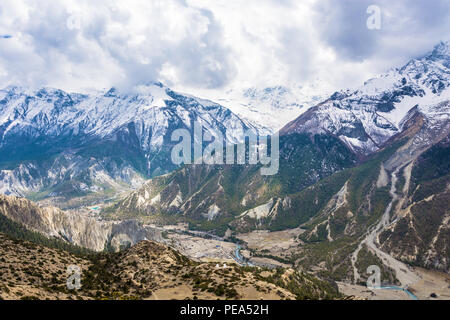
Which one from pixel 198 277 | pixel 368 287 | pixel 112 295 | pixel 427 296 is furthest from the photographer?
pixel 368 287

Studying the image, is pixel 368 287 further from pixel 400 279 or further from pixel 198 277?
pixel 198 277

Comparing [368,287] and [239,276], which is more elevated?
[239,276]

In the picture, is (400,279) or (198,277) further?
(400,279)

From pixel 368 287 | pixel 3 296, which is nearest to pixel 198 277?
pixel 3 296

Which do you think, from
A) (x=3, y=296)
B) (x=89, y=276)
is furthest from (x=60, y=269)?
(x=3, y=296)
